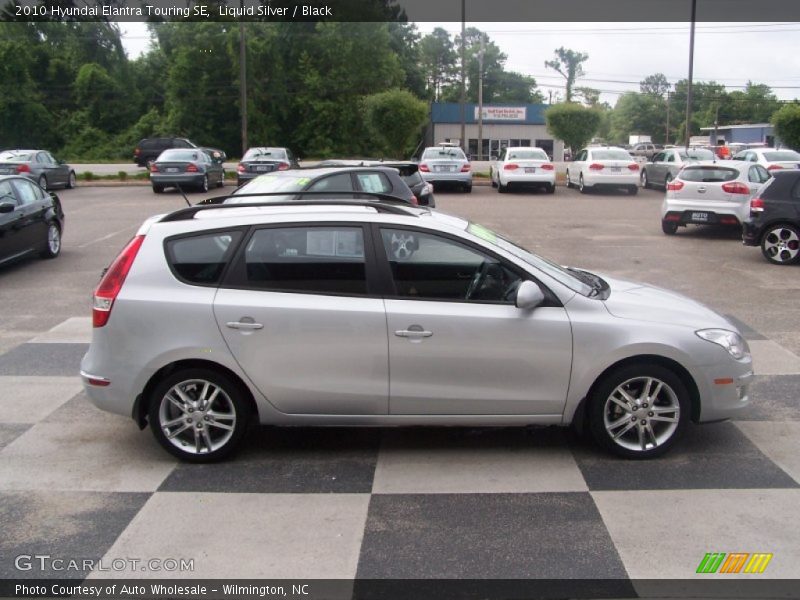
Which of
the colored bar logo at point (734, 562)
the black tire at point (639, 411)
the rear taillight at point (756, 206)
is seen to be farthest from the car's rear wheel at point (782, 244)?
the colored bar logo at point (734, 562)

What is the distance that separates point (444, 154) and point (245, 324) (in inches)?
891

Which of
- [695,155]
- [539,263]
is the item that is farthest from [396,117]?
[539,263]

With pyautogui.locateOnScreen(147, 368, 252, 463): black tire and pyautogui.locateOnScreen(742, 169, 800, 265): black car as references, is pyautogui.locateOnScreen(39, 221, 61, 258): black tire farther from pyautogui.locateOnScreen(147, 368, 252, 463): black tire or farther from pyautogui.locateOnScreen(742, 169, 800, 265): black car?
pyautogui.locateOnScreen(742, 169, 800, 265): black car

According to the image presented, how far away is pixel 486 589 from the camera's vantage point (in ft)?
12.7

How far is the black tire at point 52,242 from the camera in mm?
13633

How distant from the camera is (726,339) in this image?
5.35 m

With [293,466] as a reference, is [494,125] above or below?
above

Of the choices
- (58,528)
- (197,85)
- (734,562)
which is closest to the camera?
(734,562)

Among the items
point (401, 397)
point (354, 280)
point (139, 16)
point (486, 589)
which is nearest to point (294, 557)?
point (486, 589)

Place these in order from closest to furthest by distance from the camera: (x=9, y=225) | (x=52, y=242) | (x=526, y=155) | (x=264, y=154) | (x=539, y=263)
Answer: (x=539, y=263) < (x=9, y=225) < (x=52, y=242) < (x=264, y=154) < (x=526, y=155)

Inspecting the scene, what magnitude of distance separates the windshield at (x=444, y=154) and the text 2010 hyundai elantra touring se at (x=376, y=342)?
21.9m

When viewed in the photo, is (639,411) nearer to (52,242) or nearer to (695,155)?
(52,242)

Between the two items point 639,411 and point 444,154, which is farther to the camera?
point 444,154

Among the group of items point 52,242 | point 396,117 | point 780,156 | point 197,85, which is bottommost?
point 52,242
